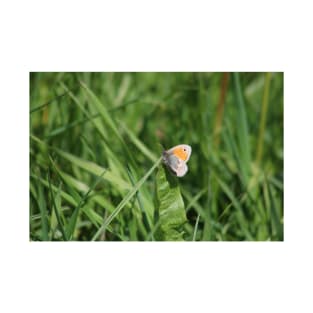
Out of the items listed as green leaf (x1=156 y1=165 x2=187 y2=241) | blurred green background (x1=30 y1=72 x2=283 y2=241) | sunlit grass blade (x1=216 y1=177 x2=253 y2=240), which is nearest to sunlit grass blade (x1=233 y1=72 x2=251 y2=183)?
blurred green background (x1=30 y1=72 x2=283 y2=241)

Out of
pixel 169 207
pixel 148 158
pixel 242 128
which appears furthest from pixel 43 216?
pixel 242 128

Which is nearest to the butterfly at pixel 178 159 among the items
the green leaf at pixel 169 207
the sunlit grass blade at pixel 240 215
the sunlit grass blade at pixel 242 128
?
the green leaf at pixel 169 207

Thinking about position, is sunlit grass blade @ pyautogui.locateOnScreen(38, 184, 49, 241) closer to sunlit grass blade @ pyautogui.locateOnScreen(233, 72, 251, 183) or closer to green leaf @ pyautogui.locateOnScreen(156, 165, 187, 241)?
green leaf @ pyautogui.locateOnScreen(156, 165, 187, 241)

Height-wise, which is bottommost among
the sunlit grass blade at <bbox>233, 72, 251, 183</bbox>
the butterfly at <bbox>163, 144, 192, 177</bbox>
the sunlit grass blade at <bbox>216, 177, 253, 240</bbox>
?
the sunlit grass blade at <bbox>216, 177, 253, 240</bbox>

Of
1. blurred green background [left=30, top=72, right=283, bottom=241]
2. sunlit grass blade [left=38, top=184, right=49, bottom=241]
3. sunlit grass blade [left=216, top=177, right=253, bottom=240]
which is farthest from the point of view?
sunlit grass blade [left=216, top=177, right=253, bottom=240]

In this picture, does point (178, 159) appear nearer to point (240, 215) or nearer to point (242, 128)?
point (240, 215)

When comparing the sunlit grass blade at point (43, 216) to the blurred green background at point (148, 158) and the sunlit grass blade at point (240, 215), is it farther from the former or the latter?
the sunlit grass blade at point (240, 215)
